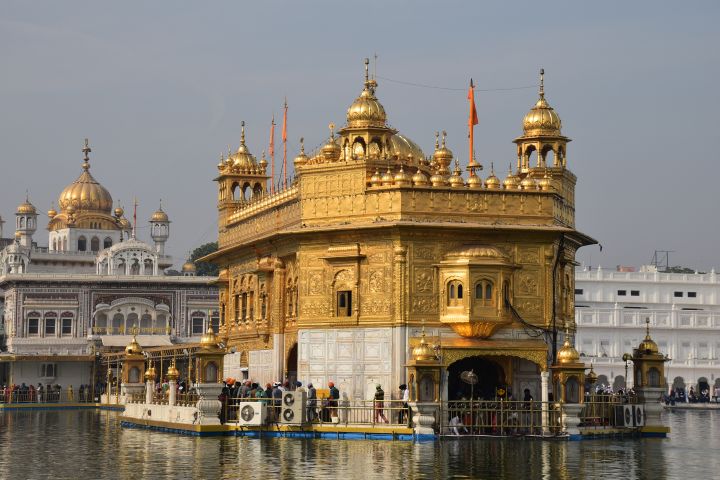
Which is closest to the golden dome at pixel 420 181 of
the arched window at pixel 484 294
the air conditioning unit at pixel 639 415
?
the arched window at pixel 484 294

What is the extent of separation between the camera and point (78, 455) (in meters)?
26.5

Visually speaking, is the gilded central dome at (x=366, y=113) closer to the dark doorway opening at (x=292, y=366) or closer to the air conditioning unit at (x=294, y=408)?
the dark doorway opening at (x=292, y=366)

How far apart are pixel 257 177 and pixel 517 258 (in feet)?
51.0

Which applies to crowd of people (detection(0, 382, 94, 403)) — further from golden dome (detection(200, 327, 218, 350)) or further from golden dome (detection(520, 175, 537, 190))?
golden dome (detection(520, 175, 537, 190))

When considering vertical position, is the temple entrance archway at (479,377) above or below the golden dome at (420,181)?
below

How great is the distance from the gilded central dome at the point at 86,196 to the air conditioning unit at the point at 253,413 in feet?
192

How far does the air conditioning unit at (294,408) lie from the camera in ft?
99.9

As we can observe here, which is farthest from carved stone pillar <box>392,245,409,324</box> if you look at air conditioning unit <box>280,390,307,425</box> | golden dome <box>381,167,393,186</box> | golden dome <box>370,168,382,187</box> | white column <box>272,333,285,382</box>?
white column <box>272,333,285,382</box>

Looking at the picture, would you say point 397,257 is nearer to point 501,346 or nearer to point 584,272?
point 501,346

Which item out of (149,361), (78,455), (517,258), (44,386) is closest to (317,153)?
(517,258)

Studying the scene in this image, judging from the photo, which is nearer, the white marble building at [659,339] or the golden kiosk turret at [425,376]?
the golden kiosk turret at [425,376]

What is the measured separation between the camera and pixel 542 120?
120 feet

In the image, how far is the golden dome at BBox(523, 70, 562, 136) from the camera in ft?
120

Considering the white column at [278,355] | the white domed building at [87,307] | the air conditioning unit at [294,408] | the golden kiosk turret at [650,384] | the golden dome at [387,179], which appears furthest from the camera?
the white domed building at [87,307]
